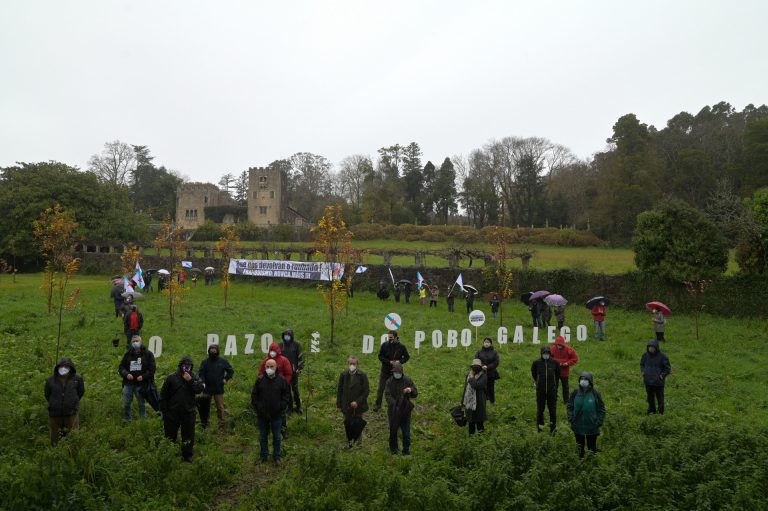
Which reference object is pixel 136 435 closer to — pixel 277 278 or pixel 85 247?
pixel 277 278

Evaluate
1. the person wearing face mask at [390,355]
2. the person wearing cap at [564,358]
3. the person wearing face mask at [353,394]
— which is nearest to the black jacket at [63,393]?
the person wearing face mask at [353,394]

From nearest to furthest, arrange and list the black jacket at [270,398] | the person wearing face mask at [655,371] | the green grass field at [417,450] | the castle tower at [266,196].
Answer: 1. the green grass field at [417,450]
2. the black jacket at [270,398]
3. the person wearing face mask at [655,371]
4. the castle tower at [266,196]

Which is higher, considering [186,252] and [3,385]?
[186,252]

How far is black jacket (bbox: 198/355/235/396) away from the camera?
9.43 meters

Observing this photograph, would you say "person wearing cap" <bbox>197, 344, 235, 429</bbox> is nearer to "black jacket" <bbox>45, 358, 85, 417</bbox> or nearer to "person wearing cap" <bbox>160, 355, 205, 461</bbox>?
"person wearing cap" <bbox>160, 355, 205, 461</bbox>

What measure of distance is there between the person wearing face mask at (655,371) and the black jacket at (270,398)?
680cm

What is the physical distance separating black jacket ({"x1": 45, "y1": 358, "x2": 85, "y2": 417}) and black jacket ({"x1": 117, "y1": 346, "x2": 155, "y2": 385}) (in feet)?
3.42

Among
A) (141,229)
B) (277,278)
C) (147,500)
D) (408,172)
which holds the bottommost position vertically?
(147,500)

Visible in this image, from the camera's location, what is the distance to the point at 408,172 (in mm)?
→ 69562

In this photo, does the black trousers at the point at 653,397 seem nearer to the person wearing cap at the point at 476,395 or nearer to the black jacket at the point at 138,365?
the person wearing cap at the point at 476,395

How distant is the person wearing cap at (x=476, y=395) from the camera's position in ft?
28.9

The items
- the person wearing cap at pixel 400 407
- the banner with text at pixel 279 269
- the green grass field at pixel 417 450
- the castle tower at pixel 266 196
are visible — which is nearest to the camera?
the green grass field at pixel 417 450

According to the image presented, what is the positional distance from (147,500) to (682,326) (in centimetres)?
1981

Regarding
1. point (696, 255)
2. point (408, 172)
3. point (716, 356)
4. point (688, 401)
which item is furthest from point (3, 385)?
point (408, 172)
